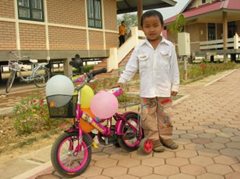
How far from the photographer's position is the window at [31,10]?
1171 centimetres

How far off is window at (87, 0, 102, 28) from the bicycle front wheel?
4014mm

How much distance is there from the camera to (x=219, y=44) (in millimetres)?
27250

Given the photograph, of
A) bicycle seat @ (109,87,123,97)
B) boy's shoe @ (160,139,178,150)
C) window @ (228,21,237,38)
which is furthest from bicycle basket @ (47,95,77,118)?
window @ (228,21,237,38)

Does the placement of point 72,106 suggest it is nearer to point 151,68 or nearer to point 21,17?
point 151,68

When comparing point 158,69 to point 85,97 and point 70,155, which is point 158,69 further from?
point 70,155

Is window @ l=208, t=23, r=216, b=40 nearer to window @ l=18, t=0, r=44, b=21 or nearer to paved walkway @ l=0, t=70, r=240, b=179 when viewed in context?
window @ l=18, t=0, r=44, b=21

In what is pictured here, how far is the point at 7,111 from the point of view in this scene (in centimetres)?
700

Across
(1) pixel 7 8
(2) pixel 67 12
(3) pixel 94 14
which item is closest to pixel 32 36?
(1) pixel 7 8

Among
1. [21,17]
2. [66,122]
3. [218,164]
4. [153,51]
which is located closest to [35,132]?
[66,122]

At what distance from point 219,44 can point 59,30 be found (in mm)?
17495

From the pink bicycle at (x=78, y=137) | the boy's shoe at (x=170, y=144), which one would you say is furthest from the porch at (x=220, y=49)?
the pink bicycle at (x=78, y=137)

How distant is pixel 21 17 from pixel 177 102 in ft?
21.7

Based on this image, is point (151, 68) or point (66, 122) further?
point (66, 122)

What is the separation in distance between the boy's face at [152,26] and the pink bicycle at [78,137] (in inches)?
29.7
